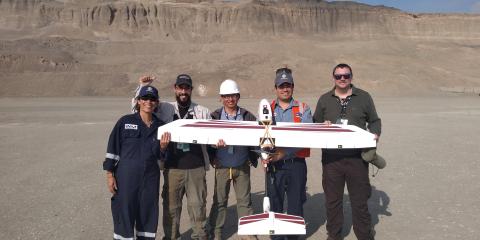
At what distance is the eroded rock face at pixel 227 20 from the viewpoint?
3292 inches

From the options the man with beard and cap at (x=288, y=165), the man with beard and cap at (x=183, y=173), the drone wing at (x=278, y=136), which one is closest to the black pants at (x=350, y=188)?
the man with beard and cap at (x=288, y=165)

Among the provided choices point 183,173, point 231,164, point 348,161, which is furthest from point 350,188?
point 183,173

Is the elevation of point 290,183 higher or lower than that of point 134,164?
lower

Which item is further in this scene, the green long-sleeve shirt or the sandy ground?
the sandy ground

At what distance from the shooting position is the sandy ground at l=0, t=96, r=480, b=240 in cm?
661

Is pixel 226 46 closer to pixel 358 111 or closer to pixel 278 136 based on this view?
pixel 358 111

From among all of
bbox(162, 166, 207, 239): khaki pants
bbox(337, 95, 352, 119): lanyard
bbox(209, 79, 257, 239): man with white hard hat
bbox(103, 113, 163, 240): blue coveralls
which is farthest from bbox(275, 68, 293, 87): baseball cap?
bbox(103, 113, 163, 240): blue coveralls

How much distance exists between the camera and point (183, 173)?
521cm

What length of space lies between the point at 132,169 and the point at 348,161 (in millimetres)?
2509

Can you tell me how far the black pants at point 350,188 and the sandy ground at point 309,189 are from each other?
103cm

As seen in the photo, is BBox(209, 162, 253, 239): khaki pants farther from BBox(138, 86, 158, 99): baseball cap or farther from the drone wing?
BBox(138, 86, 158, 99): baseball cap

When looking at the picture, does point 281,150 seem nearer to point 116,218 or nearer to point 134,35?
point 116,218

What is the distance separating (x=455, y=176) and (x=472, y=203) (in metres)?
2.26

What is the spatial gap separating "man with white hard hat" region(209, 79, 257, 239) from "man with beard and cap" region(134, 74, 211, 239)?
191mm
